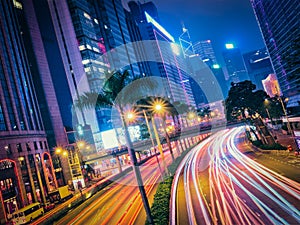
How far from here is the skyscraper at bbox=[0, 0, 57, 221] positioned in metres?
52.2

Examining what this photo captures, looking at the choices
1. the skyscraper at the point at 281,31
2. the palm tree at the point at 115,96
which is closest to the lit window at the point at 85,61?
the skyscraper at the point at 281,31

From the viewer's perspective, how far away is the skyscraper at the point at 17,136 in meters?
52.2

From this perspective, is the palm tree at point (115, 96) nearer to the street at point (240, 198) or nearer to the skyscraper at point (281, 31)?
the street at point (240, 198)

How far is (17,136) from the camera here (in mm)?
58625

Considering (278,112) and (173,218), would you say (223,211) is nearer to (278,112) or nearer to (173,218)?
(173,218)

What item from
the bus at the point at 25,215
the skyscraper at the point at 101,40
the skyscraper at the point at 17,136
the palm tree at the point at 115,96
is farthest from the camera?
the skyscraper at the point at 101,40

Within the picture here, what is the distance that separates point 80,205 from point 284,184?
90.7 ft

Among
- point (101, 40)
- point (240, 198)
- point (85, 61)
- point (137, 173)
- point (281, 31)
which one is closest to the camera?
point (137, 173)

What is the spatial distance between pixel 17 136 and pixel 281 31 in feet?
431

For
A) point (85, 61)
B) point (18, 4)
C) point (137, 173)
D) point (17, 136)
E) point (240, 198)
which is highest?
point (18, 4)

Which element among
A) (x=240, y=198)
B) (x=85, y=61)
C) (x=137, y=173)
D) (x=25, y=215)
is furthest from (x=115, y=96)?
(x=85, y=61)

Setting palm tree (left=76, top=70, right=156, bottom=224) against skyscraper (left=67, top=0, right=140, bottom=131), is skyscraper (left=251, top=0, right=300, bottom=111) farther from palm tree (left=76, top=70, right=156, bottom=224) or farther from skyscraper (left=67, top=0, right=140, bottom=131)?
palm tree (left=76, top=70, right=156, bottom=224)

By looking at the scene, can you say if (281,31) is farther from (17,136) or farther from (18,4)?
(17,136)

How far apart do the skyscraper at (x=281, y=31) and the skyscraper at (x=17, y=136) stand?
10086 centimetres
